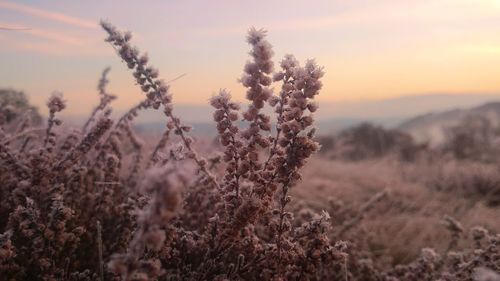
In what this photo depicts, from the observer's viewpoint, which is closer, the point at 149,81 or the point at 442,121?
the point at 149,81

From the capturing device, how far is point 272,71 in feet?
7.30

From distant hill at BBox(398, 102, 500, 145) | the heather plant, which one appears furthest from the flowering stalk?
distant hill at BBox(398, 102, 500, 145)

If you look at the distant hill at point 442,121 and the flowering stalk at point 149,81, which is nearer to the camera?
the flowering stalk at point 149,81

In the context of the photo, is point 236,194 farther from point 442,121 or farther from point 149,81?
point 442,121

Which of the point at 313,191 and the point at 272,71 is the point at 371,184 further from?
the point at 272,71

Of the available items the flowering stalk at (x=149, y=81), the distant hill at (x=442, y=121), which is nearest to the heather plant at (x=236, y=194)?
the flowering stalk at (x=149, y=81)

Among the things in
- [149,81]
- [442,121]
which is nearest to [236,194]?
[149,81]

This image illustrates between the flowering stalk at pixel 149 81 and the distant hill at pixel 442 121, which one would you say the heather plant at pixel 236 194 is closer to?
the flowering stalk at pixel 149 81

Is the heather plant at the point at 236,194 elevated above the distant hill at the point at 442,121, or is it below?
above

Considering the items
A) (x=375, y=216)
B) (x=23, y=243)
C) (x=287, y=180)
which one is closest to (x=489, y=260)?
(x=287, y=180)

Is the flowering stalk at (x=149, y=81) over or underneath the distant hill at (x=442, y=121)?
over

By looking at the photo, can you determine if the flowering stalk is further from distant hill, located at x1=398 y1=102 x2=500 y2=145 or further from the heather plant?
distant hill, located at x1=398 y1=102 x2=500 y2=145

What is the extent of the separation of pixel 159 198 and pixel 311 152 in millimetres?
953

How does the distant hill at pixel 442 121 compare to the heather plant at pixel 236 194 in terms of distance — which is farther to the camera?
the distant hill at pixel 442 121
